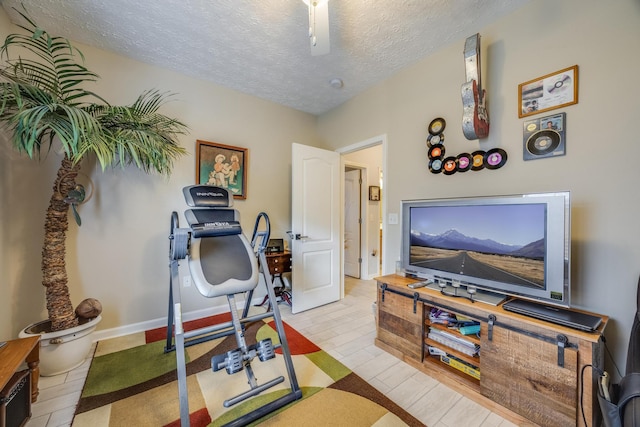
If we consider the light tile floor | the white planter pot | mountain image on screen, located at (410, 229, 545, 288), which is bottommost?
the light tile floor

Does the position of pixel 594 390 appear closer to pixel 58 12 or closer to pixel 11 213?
pixel 11 213

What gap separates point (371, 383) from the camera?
179cm

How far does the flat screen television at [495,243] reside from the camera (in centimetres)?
148

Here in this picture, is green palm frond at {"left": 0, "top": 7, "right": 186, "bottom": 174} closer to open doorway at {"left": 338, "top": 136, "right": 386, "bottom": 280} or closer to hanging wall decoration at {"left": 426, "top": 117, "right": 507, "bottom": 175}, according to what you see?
hanging wall decoration at {"left": 426, "top": 117, "right": 507, "bottom": 175}

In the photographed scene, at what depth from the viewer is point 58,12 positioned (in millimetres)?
1921

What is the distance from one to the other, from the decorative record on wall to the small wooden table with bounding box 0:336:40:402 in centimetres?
332

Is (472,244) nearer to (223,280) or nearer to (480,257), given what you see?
(480,257)

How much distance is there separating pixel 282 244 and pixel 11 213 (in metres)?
2.46

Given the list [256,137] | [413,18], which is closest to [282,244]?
[256,137]

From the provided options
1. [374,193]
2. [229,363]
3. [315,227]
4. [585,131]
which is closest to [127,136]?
[229,363]

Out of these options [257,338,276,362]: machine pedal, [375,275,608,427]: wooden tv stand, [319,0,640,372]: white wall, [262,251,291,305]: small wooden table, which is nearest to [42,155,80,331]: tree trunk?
[257,338,276,362]: machine pedal

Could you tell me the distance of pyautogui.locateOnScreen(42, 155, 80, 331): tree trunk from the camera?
189cm

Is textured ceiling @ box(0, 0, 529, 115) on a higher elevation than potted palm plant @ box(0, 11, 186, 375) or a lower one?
higher

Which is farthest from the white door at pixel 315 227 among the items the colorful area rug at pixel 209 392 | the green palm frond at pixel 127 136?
the green palm frond at pixel 127 136
